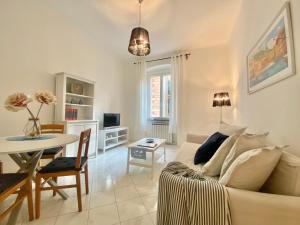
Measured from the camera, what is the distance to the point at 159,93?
507 cm

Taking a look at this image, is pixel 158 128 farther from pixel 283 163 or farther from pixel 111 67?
pixel 283 163

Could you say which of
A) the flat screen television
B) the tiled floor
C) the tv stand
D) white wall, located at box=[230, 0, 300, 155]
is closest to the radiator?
the tv stand

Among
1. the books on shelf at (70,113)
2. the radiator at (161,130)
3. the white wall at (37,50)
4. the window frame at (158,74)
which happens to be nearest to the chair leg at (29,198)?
the white wall at (37,50)

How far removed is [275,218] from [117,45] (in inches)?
175

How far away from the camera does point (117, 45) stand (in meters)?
4.20

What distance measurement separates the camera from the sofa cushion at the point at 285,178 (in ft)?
2.77

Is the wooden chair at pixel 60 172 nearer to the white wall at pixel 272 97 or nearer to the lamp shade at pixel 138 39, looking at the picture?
the lamp shade at pixel 138 39

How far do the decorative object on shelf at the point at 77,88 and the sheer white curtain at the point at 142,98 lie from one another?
1.89 meters

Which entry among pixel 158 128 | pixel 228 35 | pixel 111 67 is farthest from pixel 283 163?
pixel 111 67

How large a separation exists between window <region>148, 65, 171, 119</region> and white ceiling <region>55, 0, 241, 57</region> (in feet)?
3.70

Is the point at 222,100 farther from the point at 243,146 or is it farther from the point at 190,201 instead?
the point at 190,201

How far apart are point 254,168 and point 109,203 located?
5.11 ft

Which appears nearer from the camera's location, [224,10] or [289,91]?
[289,91]

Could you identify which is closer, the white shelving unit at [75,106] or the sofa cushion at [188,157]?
the sofa cushion at [188,157]
